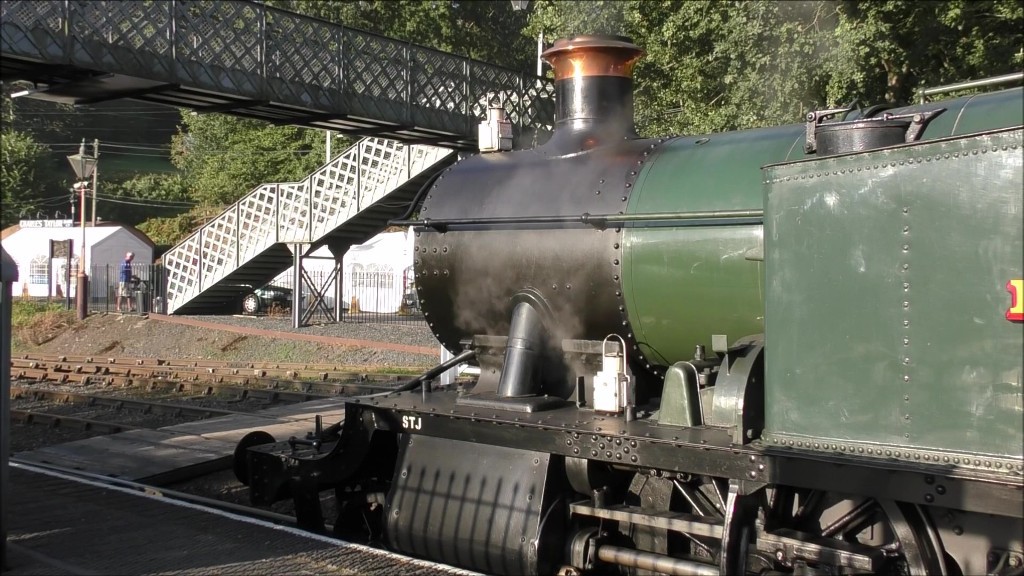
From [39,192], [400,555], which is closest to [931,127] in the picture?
[400,555]

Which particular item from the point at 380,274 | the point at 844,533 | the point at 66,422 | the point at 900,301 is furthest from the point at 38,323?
the point at 900,301

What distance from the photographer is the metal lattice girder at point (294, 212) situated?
69.0 feet

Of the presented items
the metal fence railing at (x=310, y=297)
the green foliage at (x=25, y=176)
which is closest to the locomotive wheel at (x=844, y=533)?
the metal fence railing at (x=310, y=297)

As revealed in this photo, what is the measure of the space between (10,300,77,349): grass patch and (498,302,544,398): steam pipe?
70.0ft

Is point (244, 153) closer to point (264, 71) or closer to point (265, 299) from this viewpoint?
point (265, 299)

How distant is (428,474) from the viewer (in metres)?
6.09

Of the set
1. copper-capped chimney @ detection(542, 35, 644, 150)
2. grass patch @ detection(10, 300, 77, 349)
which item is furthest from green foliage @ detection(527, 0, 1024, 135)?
grass patch @ detection(10, 300, 77, 349)

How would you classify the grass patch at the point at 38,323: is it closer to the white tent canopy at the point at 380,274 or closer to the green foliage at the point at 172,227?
the white tent canopy at the point at 380,274

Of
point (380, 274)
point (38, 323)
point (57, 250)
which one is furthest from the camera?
point (57, 250)

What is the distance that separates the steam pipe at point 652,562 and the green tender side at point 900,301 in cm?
82

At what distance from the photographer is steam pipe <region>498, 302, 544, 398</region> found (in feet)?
19.7

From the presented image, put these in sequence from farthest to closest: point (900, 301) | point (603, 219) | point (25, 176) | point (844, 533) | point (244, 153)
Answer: point (25, 176)
point (244, 153)
point (603, 219)
point (844, 533)
point (900, 301)

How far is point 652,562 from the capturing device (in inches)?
198

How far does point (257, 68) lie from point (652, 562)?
930cm
